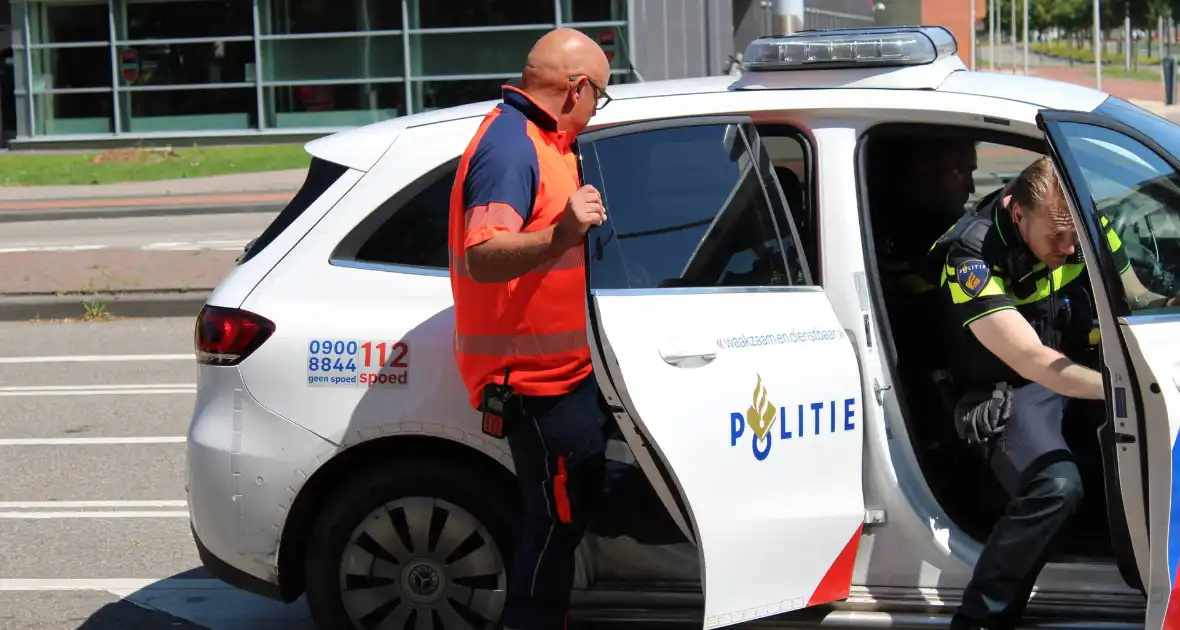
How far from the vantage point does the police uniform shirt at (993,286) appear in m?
3.68

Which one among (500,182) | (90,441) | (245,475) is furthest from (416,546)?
(90,441)

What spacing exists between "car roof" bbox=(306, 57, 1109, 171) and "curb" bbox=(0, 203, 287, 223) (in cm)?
1536

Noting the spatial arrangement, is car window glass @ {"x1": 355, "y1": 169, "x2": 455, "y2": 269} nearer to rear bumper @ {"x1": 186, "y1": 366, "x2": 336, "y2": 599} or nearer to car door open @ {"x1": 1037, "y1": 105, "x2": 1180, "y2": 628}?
rear bumper @ {"x1": 186, "y1": 366, "x2": 336, "y2": 599}

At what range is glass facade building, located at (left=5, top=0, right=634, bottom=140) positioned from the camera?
29016 millimetres

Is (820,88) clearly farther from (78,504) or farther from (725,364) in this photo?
(78,504)

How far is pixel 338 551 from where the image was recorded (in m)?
3.88

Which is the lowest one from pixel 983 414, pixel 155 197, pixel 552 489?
pixel 552 489

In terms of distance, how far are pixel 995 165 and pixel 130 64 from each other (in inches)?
1109

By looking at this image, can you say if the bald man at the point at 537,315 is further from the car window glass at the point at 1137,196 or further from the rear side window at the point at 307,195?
the car window glass at the point at 1137,196

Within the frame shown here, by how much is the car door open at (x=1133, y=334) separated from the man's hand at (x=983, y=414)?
0.42 metres

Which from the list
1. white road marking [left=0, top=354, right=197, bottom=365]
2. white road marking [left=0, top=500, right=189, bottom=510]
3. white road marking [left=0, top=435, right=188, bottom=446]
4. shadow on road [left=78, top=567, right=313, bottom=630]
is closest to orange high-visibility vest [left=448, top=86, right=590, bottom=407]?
shadow on road [left=78, top=567, right=313, bottom=630]

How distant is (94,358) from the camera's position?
380 inches

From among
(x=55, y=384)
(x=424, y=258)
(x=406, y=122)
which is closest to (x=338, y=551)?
(x=424, y=258)

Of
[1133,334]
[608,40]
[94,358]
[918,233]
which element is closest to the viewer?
[1133,334]
